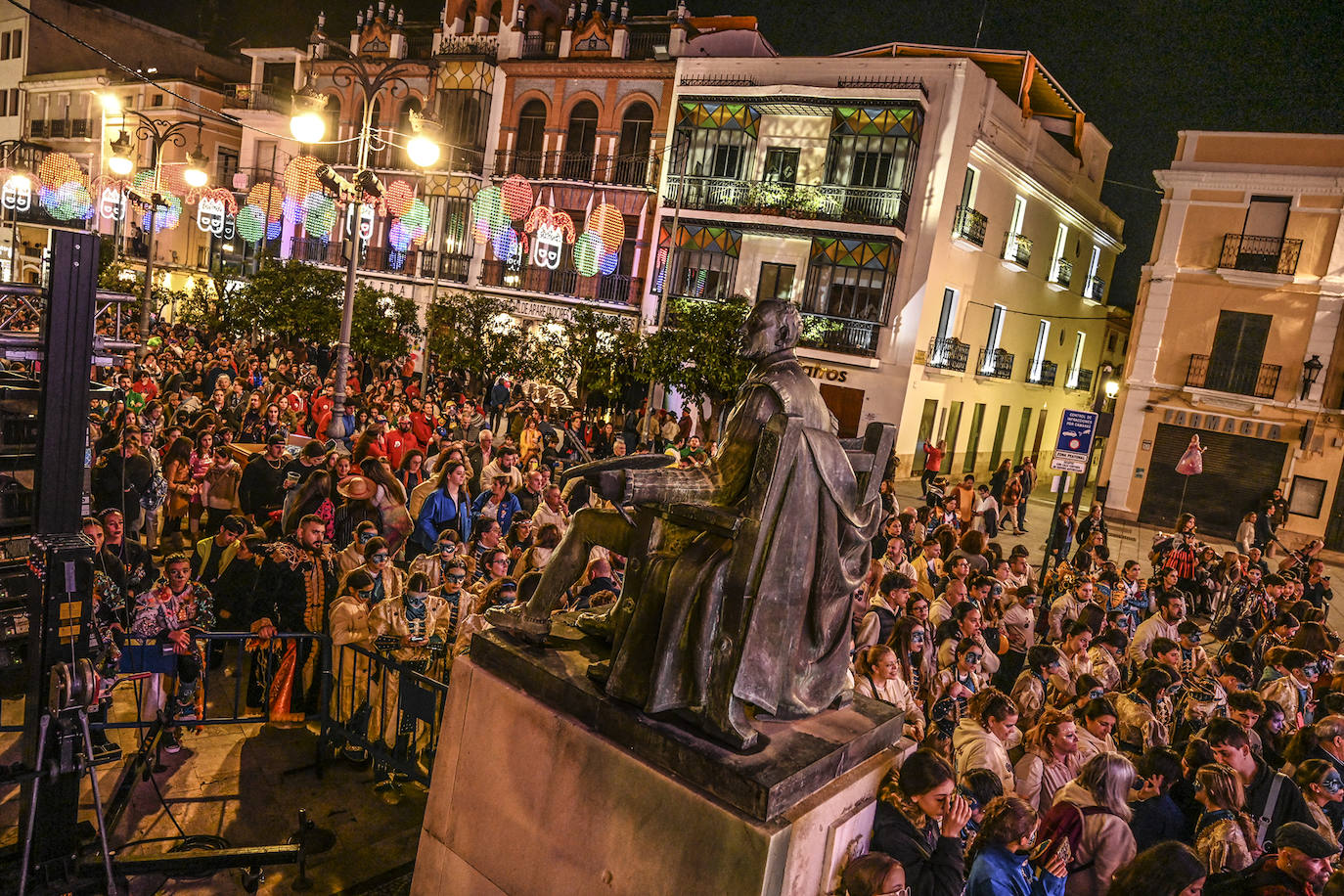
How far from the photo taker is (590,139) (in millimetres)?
28719

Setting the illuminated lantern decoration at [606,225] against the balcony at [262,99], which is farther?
the balcony at [262,99]

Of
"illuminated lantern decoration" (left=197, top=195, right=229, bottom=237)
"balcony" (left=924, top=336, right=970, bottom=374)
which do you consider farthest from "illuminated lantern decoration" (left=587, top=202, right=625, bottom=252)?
"illuminated lantern decoration" (left=197, top=195, right=229, bottom=237)

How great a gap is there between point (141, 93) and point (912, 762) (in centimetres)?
4715

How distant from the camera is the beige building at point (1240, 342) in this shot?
20875 mm

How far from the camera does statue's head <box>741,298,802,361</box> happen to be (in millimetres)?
3250

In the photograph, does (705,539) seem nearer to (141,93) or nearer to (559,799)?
(559,799)

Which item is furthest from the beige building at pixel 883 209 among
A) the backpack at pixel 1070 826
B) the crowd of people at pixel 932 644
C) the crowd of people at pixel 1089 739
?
the backpack at pixel 1070 826

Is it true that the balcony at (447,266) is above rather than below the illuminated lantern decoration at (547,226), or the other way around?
below

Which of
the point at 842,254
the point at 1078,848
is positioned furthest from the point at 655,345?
the point at 1078,848

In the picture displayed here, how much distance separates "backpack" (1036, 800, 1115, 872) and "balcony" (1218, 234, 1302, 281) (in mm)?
22020

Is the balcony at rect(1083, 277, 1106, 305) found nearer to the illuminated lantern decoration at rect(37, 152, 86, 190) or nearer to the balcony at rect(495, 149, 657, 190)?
the balcony at rect(495, 149, 657, 190)

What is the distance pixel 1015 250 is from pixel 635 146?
12260 millimetres

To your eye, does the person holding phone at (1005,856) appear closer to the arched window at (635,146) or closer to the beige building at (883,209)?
the beige building at (883,209)

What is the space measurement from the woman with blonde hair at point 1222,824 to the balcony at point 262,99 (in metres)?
38.8
